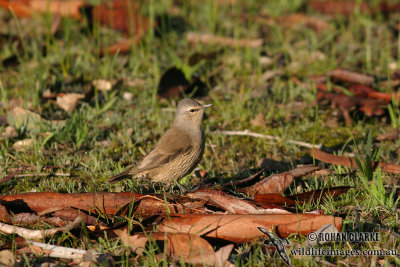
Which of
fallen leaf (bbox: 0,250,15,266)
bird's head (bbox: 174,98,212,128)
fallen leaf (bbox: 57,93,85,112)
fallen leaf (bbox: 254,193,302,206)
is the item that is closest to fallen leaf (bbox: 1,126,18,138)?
fallen leaf (bbox: 57,93,85,112)

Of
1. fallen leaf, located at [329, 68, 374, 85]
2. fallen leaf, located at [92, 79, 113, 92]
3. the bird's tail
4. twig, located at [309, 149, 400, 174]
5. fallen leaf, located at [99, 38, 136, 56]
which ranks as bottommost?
the bird's tail

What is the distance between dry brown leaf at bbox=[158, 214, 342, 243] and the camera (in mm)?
3686

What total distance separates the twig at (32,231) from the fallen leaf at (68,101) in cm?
271

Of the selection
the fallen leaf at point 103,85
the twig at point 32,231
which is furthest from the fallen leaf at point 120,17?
the twig at point 32,231

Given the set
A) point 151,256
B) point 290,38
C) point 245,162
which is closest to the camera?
point 151,256

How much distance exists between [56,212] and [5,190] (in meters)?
0.92

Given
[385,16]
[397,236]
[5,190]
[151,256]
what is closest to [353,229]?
[397,236]

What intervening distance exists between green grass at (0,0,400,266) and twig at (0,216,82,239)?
0.08 meters

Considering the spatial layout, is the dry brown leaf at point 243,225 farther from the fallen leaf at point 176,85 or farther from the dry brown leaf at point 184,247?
the fallen leaf at point 176,85

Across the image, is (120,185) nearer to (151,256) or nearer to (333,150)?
(151,256)

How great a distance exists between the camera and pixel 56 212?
156 inches

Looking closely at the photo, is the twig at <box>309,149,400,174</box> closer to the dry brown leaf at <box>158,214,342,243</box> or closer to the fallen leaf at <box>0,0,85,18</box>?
the dry brown leaf at <box>158,214,342,243</box>

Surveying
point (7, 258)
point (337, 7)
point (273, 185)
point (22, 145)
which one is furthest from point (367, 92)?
point (7, 258)

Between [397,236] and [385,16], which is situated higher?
[385,16]
